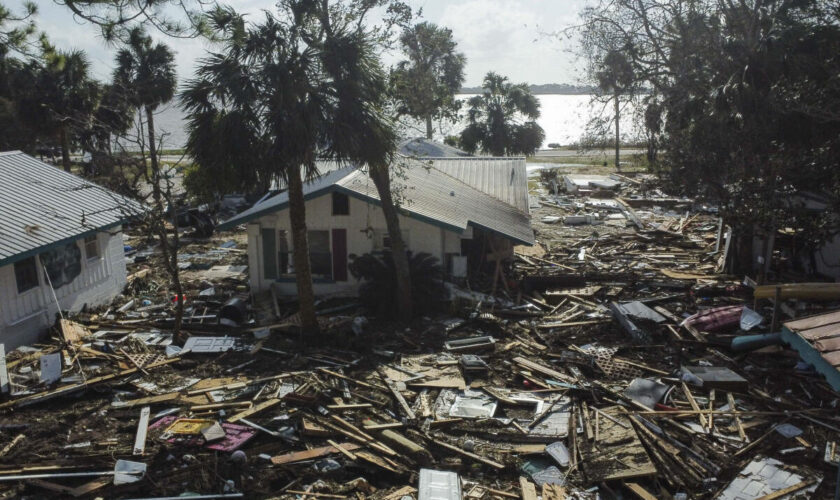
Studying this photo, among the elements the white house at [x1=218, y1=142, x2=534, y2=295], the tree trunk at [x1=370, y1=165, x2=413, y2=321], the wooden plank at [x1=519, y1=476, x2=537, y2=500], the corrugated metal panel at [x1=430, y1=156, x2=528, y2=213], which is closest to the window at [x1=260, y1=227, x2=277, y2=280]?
the white house at [x1=218, y1=142, x2=534, y2=295]

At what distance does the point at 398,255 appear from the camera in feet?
60.1

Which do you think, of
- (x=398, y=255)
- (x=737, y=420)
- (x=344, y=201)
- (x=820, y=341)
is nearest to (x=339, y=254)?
(x=344, y=201)

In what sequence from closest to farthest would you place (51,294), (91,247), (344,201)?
(51,294)
(91,247)
(344,201)

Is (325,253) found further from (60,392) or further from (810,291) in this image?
(810,291)

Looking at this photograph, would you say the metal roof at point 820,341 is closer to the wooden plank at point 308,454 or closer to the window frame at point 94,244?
the wooden plank at point 308,454

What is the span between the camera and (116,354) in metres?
15.3

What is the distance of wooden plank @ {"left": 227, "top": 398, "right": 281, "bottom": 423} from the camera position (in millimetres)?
11467

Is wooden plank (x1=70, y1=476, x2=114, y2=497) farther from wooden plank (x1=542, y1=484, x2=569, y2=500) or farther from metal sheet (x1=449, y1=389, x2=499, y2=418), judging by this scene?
wooden plank (x1=542, y1=484, x2=569, y2=500)

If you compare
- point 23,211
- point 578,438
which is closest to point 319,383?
point 578,438

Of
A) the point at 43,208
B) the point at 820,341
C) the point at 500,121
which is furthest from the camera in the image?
the point at 500,121

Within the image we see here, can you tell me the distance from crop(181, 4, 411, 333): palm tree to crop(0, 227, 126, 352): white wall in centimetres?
565

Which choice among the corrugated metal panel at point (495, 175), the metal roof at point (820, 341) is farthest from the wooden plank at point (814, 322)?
the corrugated metal panel at point (495, 175)

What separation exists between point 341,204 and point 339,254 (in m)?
1.68

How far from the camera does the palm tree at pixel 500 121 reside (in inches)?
1682
